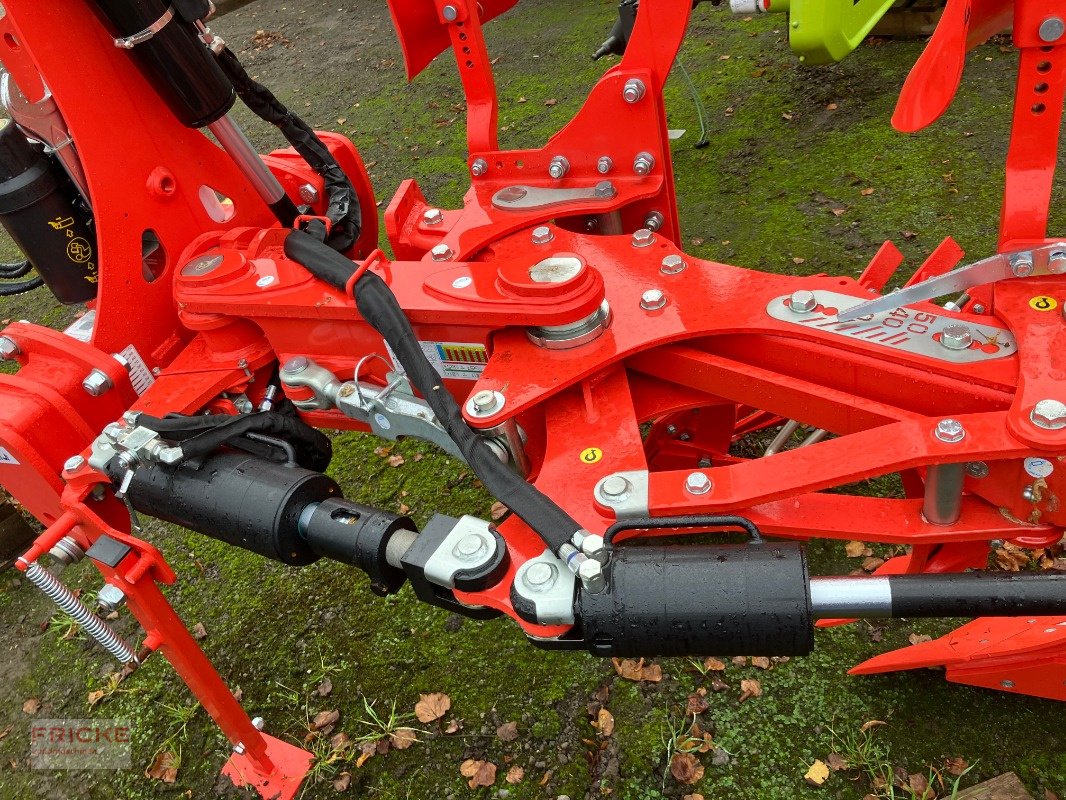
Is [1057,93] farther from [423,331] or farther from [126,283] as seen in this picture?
[126,283]

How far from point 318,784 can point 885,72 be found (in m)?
5.47

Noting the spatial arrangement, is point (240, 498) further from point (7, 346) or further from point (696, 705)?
point (696, 705)

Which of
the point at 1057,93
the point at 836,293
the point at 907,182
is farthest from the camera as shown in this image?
the point at 907,182

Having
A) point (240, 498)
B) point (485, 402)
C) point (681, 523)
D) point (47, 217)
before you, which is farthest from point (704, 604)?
point (47, 217)

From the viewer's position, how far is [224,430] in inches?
83.0

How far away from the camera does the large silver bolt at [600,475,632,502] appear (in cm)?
174

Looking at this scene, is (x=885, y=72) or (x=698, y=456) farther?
(x=885, y=72)

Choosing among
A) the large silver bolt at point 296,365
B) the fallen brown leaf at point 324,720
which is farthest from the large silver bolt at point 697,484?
the fallen brown leaf at point 324,720

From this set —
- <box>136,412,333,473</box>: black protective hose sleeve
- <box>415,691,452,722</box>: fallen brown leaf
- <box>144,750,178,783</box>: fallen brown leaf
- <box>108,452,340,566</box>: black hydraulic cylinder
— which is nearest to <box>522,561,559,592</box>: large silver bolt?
<box>108,452,340,566</box>: black hydraulic cylinder

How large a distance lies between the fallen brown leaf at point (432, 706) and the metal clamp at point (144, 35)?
2.21 m

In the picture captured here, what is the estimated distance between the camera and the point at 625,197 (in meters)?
2.65

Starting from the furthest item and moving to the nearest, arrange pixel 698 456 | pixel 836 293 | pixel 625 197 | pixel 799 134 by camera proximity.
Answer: pixel 799 134 < pixel 698 456 < pixel 625 197 < pixel 836 293

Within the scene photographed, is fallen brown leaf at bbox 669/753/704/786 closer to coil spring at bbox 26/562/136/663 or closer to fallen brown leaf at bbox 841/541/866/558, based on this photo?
fallen brown leaf at bbox 841/541/866/558

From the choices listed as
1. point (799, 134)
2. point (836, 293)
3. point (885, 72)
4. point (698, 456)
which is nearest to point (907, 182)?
point (799, 134)
